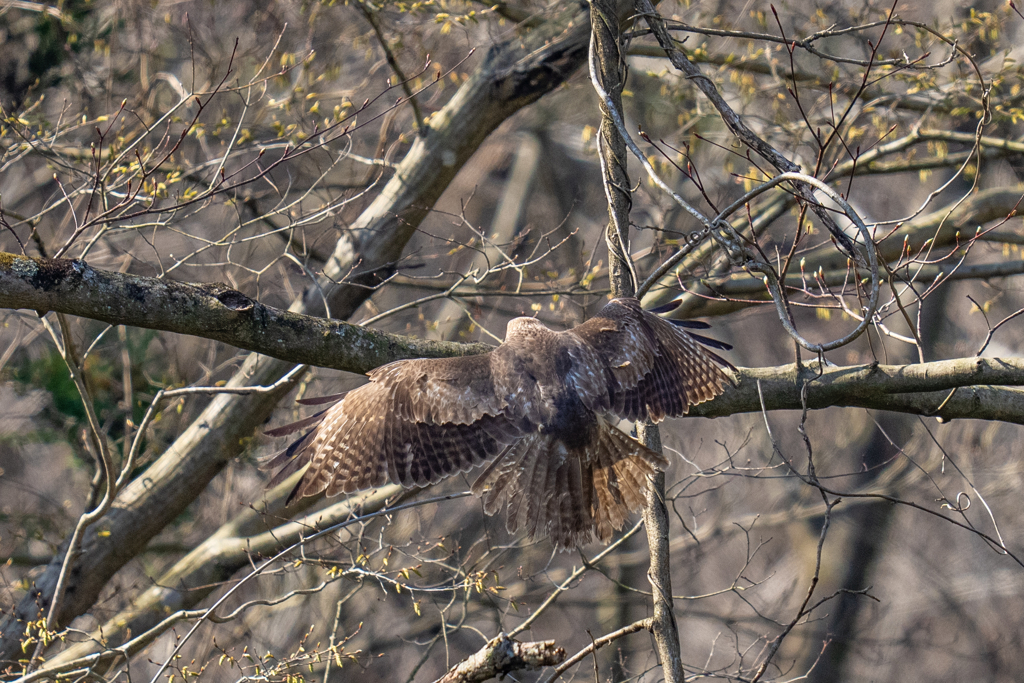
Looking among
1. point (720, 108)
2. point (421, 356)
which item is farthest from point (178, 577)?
point (720, 108)

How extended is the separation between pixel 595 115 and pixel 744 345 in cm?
449

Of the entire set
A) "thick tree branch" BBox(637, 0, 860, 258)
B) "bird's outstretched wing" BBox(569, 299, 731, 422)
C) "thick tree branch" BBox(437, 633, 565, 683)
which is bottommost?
"thick tree branch" BBox(437, 633, 565, 683)

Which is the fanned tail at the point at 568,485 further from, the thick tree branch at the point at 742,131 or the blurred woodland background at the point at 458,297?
the thick tree branch at the point at 742,131

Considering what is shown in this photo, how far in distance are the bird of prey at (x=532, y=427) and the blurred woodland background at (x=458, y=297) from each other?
1.04 feet

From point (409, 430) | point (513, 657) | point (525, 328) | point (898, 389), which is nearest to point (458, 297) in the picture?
point (525, 328)

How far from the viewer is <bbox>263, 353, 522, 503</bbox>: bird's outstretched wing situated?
3738 mm

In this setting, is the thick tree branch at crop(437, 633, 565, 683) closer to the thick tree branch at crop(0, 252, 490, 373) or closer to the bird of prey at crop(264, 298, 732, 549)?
the bird of prey at crop(264, 298, 732, 549)

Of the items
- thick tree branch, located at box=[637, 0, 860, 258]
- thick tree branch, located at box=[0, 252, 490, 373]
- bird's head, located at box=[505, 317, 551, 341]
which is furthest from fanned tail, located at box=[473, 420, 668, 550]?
thick tree branch, located at box=[637, 0, 860, 258]

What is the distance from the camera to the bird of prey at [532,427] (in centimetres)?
378

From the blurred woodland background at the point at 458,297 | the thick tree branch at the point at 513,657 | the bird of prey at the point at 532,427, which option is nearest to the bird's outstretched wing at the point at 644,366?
the bird of prey at the point at 532,427

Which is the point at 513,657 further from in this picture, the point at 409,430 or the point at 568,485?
the point at 409,430

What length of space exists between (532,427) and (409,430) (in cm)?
57

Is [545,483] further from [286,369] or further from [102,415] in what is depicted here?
[102,415]

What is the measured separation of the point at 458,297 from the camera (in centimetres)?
589
